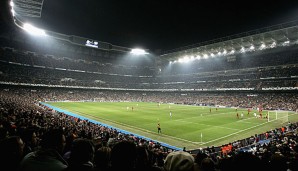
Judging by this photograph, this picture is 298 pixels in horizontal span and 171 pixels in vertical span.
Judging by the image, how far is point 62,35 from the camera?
9038cm

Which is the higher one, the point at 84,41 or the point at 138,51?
the point at 84,41

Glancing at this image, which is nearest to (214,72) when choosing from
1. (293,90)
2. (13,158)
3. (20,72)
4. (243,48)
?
(243,48)

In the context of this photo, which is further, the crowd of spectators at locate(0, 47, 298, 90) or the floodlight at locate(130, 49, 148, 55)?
the floodlight at locate(130, 49, 148, 55)

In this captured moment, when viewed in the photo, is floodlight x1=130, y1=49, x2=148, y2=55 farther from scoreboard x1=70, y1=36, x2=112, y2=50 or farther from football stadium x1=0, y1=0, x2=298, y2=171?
scoreboard x1=70, y1=36, x2=112, y2=50

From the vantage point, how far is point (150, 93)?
99.6m

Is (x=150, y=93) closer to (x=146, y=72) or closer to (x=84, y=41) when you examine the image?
(x=146, y=72)

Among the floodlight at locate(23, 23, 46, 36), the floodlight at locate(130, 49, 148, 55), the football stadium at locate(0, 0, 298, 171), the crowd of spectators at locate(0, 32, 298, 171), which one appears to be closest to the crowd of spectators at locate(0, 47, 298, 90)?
the crowd of spectators at locate(0, 32, 298, 171)

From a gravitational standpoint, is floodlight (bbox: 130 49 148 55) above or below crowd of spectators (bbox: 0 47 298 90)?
above

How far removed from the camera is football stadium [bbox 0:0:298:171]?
386 cm

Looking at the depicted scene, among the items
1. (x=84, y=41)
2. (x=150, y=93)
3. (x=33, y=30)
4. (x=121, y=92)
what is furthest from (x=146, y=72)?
(x=33, y=30)

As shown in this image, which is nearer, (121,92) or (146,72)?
(121,92)

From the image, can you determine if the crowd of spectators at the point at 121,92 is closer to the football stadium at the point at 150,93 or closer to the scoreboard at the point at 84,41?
the football stadium at the point at 150,93

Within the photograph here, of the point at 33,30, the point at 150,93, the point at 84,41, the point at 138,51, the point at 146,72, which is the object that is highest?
the point at 84,41

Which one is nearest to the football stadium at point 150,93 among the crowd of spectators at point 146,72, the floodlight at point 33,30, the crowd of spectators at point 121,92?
the crowd of spectators at point 121,92
